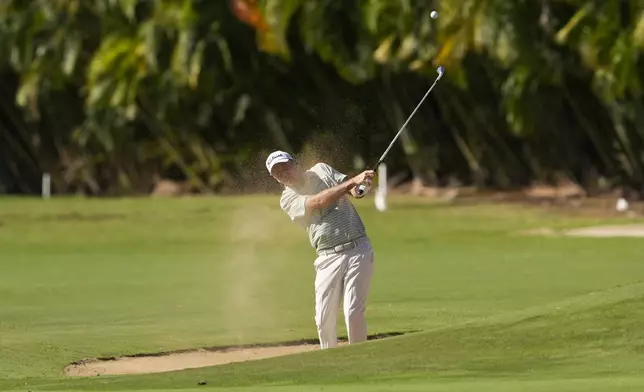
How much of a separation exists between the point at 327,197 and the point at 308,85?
37200mm

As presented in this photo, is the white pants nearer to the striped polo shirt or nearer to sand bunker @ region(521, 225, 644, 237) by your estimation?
the striped polo shirt

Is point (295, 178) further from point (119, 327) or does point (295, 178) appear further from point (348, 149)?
point (119, 327)

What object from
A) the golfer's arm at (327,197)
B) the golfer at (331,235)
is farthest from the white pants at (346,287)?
the golfer's arm at (327,197)

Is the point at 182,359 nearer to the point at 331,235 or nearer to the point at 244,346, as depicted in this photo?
the point at 244,346

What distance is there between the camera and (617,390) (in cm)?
1060

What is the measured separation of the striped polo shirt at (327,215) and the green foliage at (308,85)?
27.1m

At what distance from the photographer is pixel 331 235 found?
1420 cm

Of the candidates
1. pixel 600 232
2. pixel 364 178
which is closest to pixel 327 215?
pixel 364 178

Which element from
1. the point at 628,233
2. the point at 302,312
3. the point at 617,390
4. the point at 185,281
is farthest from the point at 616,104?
the point at 617,390

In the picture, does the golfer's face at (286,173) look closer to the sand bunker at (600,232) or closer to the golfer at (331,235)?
the golfer at (331,235)

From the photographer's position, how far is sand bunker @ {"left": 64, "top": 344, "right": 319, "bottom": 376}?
14.7 metres

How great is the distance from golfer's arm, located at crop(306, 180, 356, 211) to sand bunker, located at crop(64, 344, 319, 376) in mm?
1642

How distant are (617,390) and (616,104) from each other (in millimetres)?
35255

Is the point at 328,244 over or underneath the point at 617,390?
over
